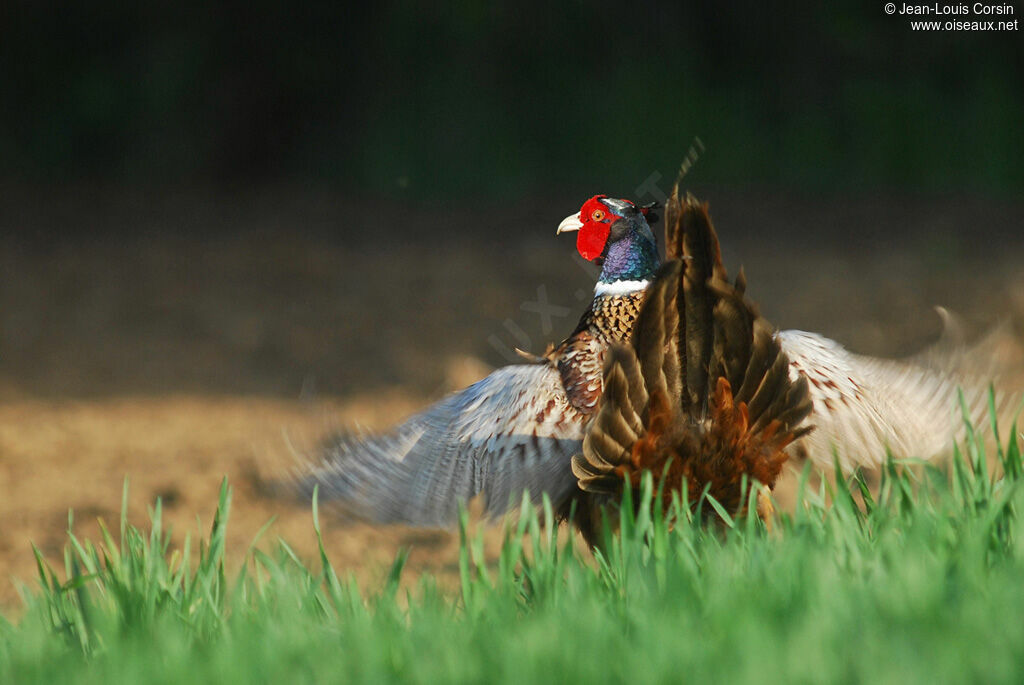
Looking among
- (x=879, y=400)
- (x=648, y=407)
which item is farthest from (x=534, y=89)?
(x=648, y=407)

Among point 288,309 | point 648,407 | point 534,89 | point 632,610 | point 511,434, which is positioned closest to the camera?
point 632,610

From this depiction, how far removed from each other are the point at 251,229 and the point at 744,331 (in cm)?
522

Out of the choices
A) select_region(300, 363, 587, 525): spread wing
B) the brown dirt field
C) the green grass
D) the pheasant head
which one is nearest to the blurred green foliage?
the brown dirt field

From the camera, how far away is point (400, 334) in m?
5.71

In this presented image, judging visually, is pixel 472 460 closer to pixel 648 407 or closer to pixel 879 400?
pixel 648 407

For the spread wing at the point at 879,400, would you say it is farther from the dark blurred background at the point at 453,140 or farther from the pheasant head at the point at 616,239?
the dark blurred background at the point at 453,140

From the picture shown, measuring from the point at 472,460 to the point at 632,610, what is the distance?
0.81 metres

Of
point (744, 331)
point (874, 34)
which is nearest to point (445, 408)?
point (744, 331)

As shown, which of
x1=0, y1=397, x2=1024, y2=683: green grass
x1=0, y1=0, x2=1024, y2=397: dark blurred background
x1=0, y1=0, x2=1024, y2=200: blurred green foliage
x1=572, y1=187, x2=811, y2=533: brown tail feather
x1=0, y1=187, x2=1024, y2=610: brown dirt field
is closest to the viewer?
x1=0, y1=397, x2=1024, y2=683: green grass

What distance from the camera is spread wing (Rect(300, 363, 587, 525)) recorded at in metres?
2.33

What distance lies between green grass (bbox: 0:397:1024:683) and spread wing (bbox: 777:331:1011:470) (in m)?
0.26

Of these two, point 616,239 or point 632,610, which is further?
point 616,239

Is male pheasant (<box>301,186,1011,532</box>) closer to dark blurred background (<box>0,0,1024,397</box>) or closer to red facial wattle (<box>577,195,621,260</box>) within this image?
red facial wattle (<box>577,195,621,260</box>)

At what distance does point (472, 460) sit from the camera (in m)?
2.39
